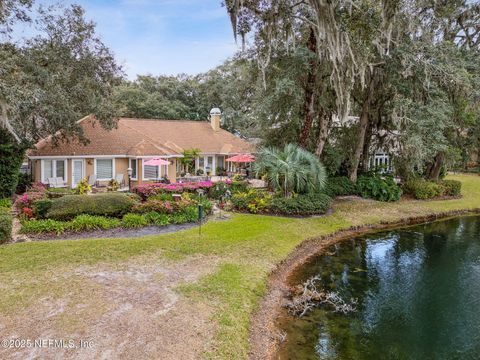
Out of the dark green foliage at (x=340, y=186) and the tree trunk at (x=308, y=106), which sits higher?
the tree trunk at (x=308, y=106)

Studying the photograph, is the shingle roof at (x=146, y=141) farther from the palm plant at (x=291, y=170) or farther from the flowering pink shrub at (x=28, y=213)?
the flowering pink shrub at (x=28, y=213)

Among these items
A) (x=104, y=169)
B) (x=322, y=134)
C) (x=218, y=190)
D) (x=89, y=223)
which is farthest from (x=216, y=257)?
(x=104, y=169)

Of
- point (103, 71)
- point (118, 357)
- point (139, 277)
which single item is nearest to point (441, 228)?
point (139, 277)

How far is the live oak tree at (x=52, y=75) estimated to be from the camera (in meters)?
15.0

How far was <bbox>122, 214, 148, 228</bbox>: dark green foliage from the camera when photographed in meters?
12.2

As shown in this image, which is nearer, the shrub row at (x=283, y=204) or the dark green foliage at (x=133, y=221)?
the dark green foliage at (x=133, y=221)

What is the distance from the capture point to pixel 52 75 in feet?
54.0

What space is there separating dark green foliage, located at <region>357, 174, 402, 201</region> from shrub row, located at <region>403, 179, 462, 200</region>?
1.18 meters

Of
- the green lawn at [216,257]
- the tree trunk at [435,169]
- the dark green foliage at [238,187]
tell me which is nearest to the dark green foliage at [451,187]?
the tree trunk at [435,169]

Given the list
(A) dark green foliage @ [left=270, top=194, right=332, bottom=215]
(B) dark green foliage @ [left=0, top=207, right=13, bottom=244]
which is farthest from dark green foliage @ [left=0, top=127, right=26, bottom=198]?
(A) dark green foliage @ [left=270, top=194, right=332, bottom=215]

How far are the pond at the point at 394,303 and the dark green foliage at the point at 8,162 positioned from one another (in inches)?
538

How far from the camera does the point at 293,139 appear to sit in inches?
770

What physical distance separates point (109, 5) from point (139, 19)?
7.06ft

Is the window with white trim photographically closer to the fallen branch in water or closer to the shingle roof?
the shingle roof
